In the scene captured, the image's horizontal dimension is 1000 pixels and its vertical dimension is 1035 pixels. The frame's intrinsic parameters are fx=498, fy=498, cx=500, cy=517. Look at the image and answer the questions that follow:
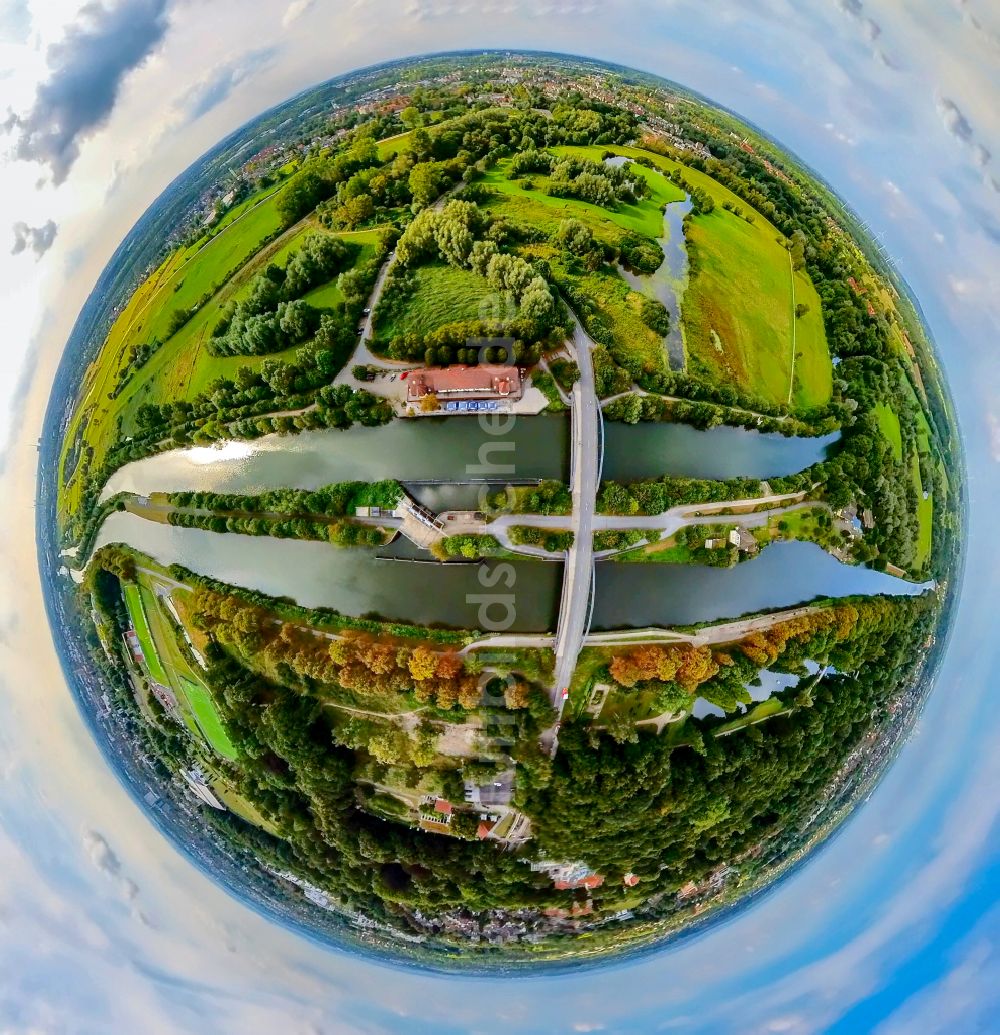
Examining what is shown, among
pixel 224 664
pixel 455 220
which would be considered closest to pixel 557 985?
pixel 224 664

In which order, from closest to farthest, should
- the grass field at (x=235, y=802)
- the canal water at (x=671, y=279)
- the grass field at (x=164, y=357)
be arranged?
the canal water at (x=671, y=279) < the grass field at (x=164, y=357) < the grass field at (x=235, y=802)

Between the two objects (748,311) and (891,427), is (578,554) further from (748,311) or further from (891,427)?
(891,427)

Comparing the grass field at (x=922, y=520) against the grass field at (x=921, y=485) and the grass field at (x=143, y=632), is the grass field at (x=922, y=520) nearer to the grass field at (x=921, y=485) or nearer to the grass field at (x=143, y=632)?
the grass field at (x=921, y=485)

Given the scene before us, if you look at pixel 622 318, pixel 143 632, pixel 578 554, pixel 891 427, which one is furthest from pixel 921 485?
pixel 143 632

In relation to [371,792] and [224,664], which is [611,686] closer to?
[371,792]

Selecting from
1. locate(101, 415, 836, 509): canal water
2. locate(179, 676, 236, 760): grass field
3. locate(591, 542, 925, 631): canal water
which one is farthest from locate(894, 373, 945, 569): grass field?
locate(179, 676, 236, 760): grass field

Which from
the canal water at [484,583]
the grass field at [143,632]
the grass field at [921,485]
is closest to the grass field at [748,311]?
the grass field at [921,485]

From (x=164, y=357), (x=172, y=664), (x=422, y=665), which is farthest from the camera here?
(x=164, y=357)
